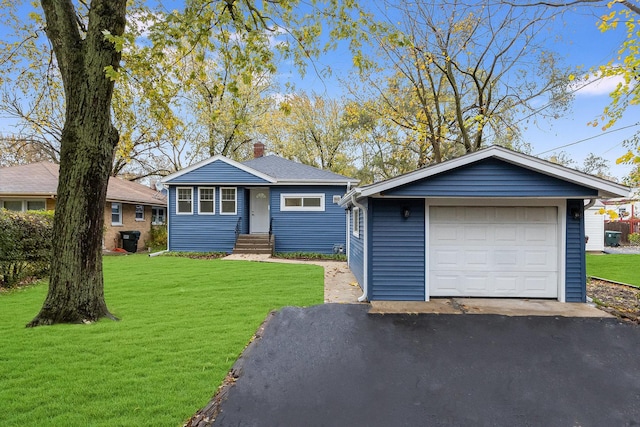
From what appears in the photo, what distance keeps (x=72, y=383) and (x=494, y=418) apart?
4095mm

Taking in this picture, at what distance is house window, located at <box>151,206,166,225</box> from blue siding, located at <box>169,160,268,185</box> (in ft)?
22.9

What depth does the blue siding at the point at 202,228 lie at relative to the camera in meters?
15.8

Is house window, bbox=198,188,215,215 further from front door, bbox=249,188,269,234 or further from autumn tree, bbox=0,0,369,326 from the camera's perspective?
autumn tree, bbox=0,0,369,326

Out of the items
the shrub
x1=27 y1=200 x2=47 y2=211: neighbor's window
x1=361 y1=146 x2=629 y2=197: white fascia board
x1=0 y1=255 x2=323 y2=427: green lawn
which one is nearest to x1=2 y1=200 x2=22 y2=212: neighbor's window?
x1=27 y1=200 x2=47 y2=211: neighbor's window

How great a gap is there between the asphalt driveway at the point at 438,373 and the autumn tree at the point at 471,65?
331 inches

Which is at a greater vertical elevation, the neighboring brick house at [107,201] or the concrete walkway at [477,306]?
the neighboring brick house at [107,201]

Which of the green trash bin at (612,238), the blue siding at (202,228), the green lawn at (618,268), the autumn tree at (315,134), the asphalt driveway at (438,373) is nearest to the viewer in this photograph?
the asphalt driveway at (438,373)

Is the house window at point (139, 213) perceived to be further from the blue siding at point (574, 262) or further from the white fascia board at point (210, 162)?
the blue siding at point (574, 262)

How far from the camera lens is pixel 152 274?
10008mm

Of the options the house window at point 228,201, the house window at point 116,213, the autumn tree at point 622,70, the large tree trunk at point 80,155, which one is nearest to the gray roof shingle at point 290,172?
the house window at point 228,201

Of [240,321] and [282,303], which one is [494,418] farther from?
[282,303]

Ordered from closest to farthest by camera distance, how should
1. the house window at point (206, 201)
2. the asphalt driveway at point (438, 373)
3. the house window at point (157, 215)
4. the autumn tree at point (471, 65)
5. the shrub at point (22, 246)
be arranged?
the asphalt driveway at point (438, 373), the shrub at point (22, 246), the autumn tree at point (471, 65), the house window at point (206, 201), the house window at point (157, 215)

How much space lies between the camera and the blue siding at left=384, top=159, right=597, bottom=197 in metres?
6.80

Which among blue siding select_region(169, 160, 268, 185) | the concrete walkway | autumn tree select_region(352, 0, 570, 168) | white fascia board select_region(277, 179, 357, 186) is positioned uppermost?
autumn tree select_region(352, 0, 570, 168)
